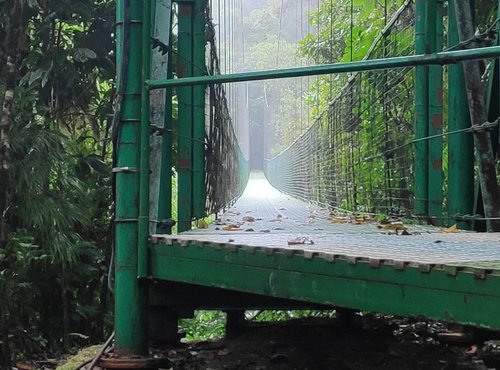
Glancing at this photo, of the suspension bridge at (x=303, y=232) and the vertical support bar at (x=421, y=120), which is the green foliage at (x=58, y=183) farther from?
the vertical support bar at (x=421, y=120)

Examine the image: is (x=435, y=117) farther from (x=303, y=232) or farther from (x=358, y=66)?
(x=358, y=66)

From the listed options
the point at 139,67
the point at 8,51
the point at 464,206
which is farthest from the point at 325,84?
the point at 139,67

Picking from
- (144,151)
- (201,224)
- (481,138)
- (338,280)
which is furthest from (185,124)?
(338,280)

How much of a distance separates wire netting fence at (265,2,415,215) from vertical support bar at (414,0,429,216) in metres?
0.29

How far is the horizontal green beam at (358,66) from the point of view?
1496 millimetres

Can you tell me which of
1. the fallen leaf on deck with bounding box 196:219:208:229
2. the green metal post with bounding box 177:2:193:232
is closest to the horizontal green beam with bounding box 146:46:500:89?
the green metal post with bounding box 177:2:193:232

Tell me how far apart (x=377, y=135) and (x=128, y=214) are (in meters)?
2.31

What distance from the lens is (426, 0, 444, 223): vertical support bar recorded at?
2.93m

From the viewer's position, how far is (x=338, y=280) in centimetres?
158

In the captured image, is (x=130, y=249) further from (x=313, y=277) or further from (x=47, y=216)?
(x=47, y=216)

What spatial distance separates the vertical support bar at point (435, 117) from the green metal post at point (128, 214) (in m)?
1.21

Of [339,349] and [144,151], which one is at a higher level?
[144,151]

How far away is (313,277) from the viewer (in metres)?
1.65

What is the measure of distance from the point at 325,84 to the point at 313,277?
833 cm
